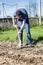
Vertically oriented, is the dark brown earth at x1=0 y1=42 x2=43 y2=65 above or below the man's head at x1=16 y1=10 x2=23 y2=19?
below

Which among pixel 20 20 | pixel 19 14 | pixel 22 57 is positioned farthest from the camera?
pixel 20 20

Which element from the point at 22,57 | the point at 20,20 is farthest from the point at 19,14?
the point at 22,57

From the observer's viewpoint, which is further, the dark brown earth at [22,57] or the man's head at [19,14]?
the man's head at [19,14]

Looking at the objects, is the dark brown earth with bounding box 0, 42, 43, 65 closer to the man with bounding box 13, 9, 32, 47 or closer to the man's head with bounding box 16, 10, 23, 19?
the man with bounding box 13, 9, 32, 47

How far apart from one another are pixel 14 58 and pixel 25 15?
2.25m

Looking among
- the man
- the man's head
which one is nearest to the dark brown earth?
the man

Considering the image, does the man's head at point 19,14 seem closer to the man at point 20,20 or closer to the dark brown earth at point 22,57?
the man at point 20,20

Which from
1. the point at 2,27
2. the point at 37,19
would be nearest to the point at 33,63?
the point at 2,27

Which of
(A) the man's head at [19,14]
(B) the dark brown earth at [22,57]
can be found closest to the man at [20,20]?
(A) the man's head at [19,14]

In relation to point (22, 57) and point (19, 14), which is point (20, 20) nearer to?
point (19, 14)

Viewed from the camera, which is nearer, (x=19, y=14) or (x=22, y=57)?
(x=22, y=57)

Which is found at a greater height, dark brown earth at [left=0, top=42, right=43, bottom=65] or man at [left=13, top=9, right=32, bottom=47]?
man at [left=13, top=9, right=32, bottom=47]

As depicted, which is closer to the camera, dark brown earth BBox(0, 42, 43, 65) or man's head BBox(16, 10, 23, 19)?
dark brown earth BBox(0, 42, 43, 65)

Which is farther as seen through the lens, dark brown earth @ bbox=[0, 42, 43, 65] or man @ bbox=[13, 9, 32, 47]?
man @ bbox=[13, 9, 32, 47]
